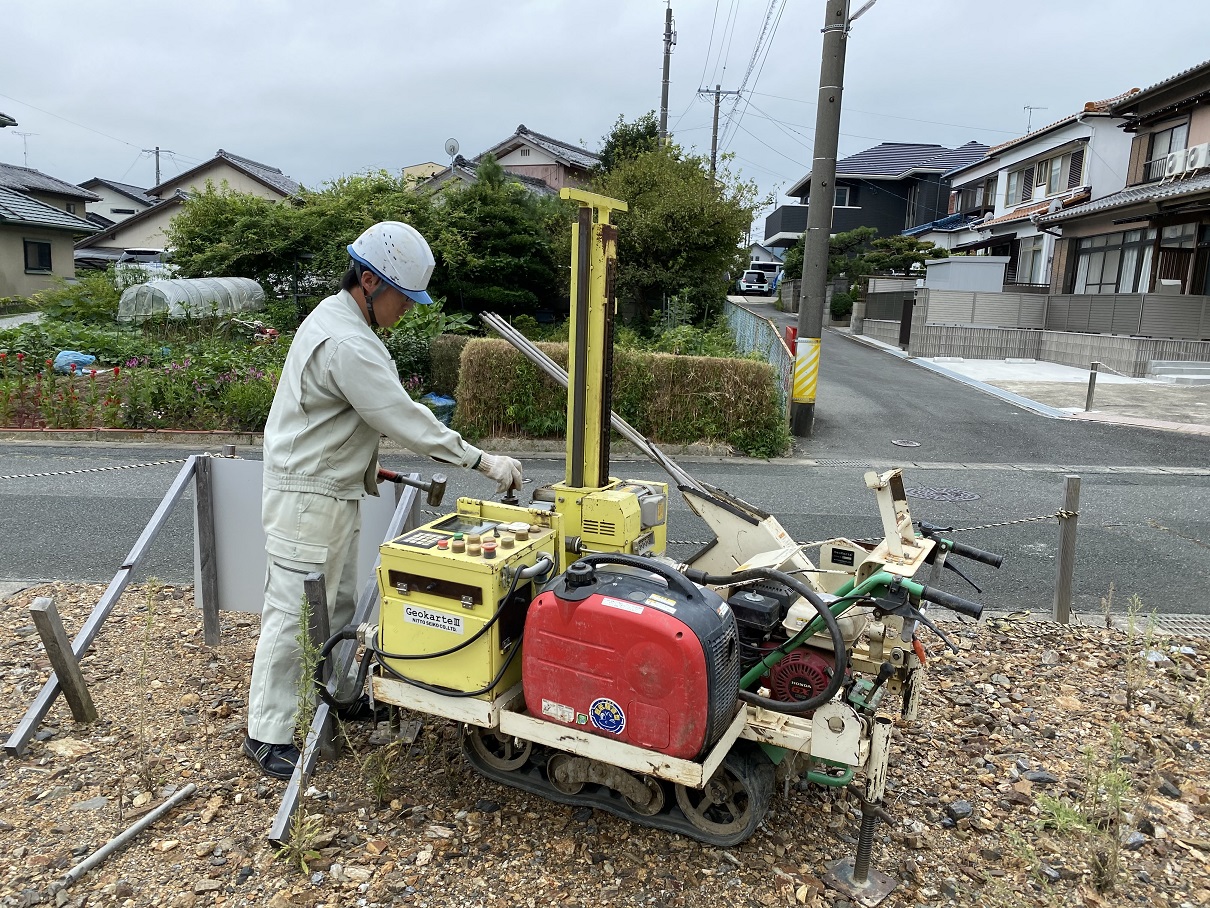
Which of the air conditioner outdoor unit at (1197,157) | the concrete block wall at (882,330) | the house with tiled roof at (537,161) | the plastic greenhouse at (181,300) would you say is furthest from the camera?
the house with tiled roof at (537,161)

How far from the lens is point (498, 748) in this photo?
10.2 feet

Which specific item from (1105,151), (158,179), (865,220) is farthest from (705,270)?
(158,179)

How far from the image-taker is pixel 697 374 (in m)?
10.3

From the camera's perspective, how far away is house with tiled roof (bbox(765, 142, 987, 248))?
4206 cm

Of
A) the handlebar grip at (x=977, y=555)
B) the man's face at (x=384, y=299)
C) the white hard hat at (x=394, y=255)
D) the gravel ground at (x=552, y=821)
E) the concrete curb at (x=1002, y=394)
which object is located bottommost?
the gravel ground at (x=552, y=821)

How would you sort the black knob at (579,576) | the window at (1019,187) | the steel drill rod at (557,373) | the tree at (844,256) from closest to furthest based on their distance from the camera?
the black knob at (579,576) → the steel drill rod at (557,373) → the window at (1019,187) → the tree at (844,256)

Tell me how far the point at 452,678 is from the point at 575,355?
4.14ft

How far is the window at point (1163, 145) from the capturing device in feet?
69.7

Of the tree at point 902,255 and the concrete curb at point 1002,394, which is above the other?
the tree at point 902,255

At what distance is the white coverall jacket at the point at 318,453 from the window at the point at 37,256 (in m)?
31.0

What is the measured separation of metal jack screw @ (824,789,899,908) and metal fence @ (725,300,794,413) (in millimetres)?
8257

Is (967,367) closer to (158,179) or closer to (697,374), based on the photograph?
(697,374)

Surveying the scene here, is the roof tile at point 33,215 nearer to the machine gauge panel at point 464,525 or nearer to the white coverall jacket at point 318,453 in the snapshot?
the white coverall jacket at point 318,453

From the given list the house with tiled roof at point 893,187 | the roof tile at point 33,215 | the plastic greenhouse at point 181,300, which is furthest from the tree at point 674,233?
the house with tiled roof at point 893,187
